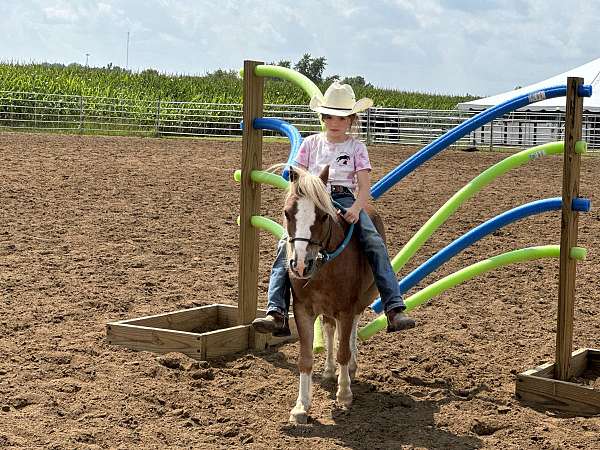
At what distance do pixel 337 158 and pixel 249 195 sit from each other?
1443mm

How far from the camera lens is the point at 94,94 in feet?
109

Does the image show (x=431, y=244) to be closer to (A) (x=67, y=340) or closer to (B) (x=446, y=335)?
(B) (x=446, y=335)

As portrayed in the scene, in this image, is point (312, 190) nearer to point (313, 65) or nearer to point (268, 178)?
point (268, 178)

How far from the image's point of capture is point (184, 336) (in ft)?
20.1

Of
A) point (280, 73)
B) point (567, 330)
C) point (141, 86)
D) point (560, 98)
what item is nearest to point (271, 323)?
point (567, 330)

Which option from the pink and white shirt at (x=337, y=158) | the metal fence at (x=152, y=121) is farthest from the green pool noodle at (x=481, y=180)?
the metal fence at (x=152, y=121)

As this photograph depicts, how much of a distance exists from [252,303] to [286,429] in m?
1.85

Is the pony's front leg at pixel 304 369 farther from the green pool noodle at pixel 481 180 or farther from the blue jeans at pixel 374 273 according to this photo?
the green pool noodle at pixel 481 180

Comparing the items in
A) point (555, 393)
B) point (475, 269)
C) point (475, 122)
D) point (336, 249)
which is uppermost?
point (475, 122)

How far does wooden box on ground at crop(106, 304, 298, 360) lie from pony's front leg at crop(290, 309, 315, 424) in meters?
1.18

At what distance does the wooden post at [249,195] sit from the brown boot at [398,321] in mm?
1655

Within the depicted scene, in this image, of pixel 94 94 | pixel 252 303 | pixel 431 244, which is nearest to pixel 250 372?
pixel 252 303

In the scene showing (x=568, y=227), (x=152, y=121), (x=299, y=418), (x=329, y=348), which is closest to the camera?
(x=299, y=418)

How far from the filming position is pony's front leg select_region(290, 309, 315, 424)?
16.1 ft
